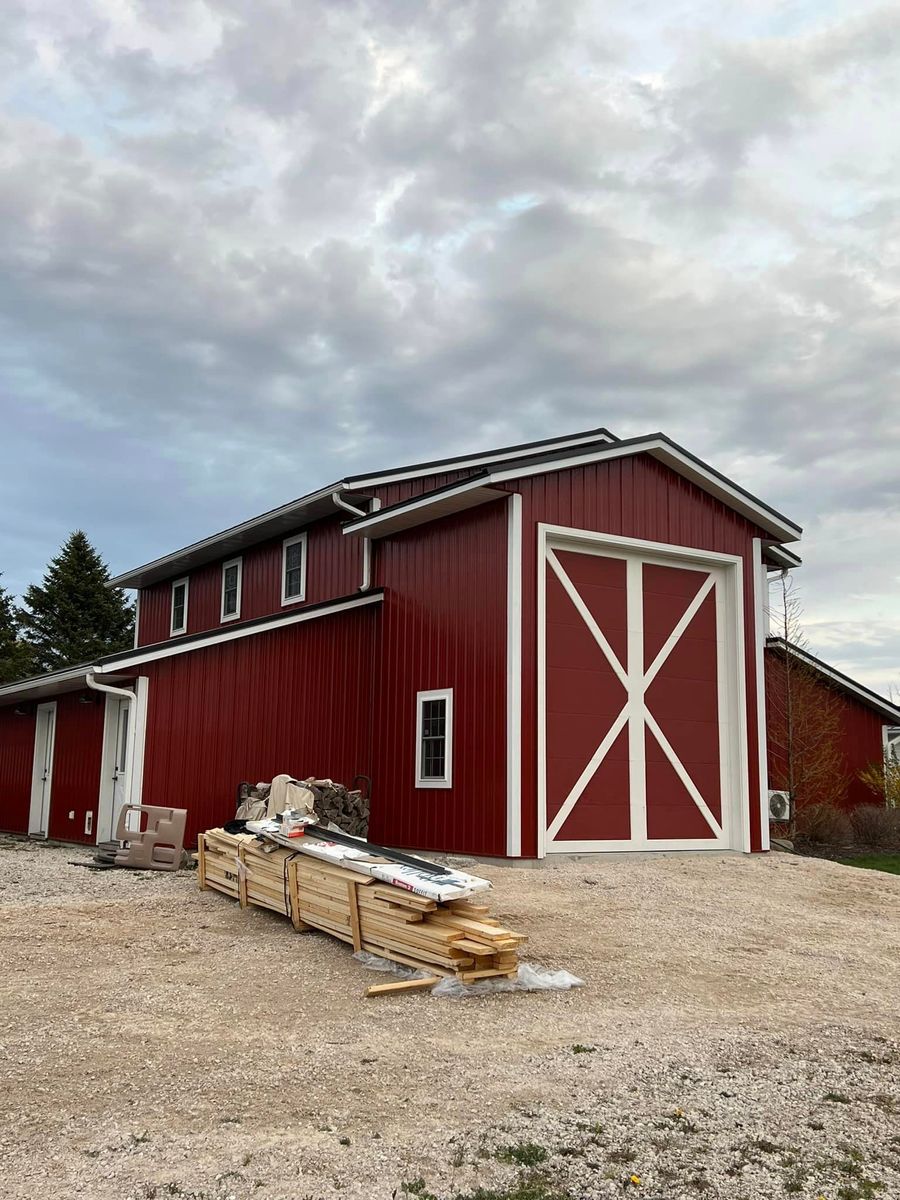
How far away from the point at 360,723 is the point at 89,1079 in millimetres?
10076

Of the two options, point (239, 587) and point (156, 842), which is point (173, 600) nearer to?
point (239, 587)

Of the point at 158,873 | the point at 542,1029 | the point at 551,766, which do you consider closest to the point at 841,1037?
the point at 542,1029

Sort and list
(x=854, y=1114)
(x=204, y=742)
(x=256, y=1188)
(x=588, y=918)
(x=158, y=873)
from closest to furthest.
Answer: (x=256, y=1188) → (x=854, y=1114) → (x=588, y=918) → (x=158, y=873) → (x=204, y=742)

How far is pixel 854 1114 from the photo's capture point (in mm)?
4805

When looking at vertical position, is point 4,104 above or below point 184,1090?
above

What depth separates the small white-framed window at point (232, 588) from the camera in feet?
67.2

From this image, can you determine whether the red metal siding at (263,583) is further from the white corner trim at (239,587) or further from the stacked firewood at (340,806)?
the stacked firewood at (340,806)

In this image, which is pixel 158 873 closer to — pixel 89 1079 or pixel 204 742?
pixel 204 742

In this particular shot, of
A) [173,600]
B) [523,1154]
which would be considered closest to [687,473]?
[523,1154]

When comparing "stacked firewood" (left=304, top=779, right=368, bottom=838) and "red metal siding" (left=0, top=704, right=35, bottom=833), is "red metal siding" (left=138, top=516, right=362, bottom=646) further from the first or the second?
"stacked firewood" (left=304, top=779, right=368, bottom=838)

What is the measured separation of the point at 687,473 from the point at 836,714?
8.48 metres

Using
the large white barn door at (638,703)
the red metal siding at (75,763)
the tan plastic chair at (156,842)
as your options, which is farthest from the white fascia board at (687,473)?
the red metal siding at (75,763)

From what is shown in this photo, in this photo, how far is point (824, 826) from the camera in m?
18.0

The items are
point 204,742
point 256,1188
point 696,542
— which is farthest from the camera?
point 204,742
